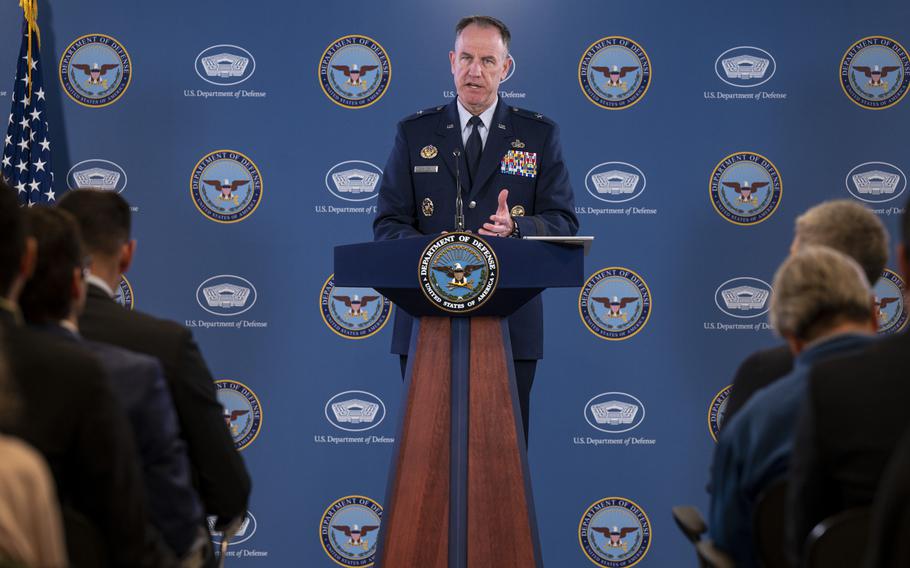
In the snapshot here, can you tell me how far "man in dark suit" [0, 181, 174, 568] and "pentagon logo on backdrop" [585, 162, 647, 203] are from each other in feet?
13.3

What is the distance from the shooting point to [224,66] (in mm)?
5848

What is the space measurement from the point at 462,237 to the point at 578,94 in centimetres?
249

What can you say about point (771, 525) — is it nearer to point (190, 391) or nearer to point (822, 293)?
point (822, 293)

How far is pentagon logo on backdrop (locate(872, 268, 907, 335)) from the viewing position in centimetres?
576

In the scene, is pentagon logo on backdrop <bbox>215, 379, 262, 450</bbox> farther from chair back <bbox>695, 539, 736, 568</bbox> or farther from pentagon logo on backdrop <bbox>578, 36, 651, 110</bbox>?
chair back <bbox>695, 539, 736, 568</bbox>

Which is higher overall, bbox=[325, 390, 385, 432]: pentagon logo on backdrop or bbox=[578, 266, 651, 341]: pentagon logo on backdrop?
bbox=[578, 266, 651, 341]: pentagon logo on backdrop

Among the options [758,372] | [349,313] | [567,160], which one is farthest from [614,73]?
[758,372]

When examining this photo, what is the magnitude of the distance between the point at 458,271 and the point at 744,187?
268 centimetres

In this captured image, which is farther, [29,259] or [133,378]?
[133,378]

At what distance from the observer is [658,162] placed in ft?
19.0

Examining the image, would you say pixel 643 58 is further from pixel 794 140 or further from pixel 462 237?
pixel 462 237

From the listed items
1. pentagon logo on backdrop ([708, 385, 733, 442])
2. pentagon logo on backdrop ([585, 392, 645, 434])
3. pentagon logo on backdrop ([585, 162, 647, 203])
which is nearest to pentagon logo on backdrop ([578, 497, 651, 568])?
pentagon logo on backdrop ([585, 392, 645, 434])

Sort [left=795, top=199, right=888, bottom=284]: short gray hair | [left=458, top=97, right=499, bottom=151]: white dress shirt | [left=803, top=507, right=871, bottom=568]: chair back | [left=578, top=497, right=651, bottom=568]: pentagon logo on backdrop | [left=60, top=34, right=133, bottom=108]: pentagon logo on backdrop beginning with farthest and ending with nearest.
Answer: [left=60, top=34, right=133, bottom=108]: pentagon logo on backdrop → [left=578, top=497, right=651, bottom=568]: pentagon logo on backdrop → [left=458, top=97, right=499, bottom=151]: white dress shirt → [left=795, top=199, right=888, bottom=284]: short gray hair → [left=803, top=507, right=871, bottom=568]: chair back

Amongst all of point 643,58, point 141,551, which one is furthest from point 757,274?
point 141,551
